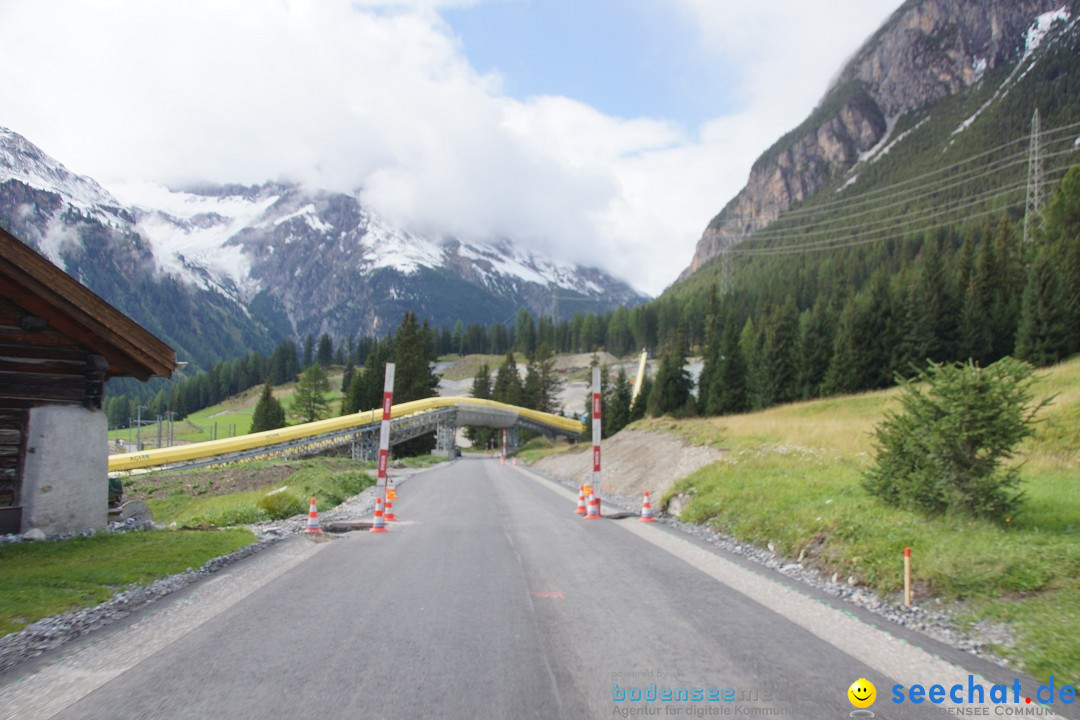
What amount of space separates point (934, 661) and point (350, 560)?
8242mm

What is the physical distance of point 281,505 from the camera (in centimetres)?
1781

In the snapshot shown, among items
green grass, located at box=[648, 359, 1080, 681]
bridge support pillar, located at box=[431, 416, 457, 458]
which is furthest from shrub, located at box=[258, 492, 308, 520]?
bridge support pillar, located at box=[431, 416, 457, 458]

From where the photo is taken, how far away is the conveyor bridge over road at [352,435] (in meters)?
48.2

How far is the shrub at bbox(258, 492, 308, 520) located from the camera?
17.3 meters

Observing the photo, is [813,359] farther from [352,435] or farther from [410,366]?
[410,366]

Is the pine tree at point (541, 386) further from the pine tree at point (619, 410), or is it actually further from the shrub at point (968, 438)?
the shrub at point (968, 438)

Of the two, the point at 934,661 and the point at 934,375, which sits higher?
the point at 934,375

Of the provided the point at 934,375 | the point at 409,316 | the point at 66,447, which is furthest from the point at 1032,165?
the point at 66,447

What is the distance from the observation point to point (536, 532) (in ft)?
49.1

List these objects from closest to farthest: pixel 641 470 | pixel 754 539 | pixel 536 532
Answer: pixel 754 539 < pixel 536 532 < pixel 641 470

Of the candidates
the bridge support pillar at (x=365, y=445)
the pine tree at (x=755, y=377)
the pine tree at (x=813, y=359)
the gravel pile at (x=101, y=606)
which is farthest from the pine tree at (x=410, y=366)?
the gravel pile at (x=101, y=606)

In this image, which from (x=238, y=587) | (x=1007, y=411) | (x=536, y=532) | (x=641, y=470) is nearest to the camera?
(x=238, y=587)

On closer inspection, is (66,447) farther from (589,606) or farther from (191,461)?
(191,461)

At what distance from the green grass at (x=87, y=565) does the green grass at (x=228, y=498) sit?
11.1ft
